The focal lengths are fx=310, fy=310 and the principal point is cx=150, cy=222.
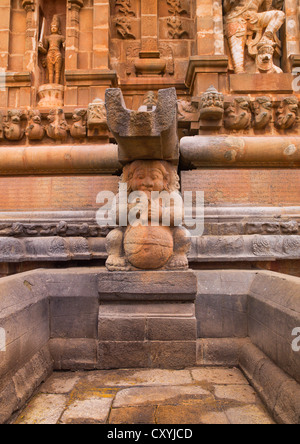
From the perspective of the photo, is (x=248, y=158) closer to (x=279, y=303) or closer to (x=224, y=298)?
(x=224, y=298)

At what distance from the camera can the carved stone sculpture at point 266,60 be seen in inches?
264

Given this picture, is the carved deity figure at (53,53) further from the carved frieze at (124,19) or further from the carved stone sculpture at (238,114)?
the carved stone sculpture at (238,114)

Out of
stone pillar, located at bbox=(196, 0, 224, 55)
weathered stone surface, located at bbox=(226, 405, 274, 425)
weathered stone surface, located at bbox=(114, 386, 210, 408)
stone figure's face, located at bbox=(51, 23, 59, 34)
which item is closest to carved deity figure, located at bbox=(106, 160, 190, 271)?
weathered stone surface, located at bbox=(114, 386, 210, 408)

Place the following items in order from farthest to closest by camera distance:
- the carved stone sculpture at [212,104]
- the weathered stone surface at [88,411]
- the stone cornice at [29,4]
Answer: the stone cornice at [29,4], the carved stone sculpture at [212,104], the weathered stone surface at [88,411]

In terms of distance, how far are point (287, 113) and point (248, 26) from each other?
266 cm

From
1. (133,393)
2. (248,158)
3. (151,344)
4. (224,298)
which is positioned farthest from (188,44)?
(133,393)

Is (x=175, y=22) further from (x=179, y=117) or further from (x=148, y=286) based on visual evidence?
(x=148, y=286)

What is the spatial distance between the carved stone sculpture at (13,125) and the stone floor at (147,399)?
5.10m

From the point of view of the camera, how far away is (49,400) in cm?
216

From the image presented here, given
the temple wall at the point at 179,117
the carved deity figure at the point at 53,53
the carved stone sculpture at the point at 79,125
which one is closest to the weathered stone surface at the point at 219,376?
the temple wall at the point at 179,117

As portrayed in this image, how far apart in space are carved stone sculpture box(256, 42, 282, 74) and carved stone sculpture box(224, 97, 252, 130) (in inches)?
51.5

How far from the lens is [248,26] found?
712cm


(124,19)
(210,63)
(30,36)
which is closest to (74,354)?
(210,63)
